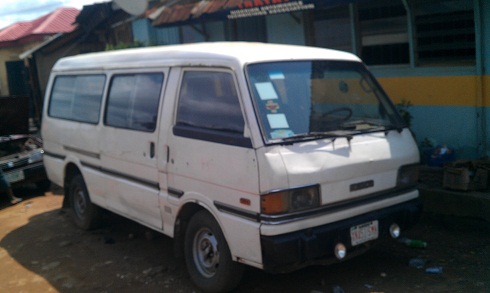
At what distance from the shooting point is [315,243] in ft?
13.8

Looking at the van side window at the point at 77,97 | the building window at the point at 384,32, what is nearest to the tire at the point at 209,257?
the van side window at the point at 77,97

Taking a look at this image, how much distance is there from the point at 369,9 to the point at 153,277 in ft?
17.7

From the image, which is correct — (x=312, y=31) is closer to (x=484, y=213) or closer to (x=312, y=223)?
(x=484, y=213)

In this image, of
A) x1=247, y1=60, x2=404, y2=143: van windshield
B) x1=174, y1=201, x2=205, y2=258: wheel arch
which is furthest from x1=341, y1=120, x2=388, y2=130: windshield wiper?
x1=174, y1=201, x2=205, y2=258: wheel arch

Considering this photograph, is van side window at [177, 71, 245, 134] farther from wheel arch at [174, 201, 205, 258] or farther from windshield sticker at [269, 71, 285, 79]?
wheel arch at [174, 201, 205, 258]

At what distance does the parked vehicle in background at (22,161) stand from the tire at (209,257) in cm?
525

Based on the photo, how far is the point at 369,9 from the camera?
8523 millimetres

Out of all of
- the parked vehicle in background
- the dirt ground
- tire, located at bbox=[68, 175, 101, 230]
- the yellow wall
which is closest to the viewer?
the dirt ground

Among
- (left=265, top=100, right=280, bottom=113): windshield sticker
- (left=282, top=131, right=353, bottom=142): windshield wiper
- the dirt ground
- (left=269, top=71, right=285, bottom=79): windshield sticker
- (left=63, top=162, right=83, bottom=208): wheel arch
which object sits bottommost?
the dirt ground

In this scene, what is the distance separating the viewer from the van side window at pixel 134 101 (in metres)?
5.35

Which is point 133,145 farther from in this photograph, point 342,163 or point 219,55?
point 342,163

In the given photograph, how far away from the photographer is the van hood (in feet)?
13.5

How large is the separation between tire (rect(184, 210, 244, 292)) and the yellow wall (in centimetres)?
432

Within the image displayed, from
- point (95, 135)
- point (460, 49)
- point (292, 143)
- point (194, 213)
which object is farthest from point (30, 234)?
point (460, 49)
